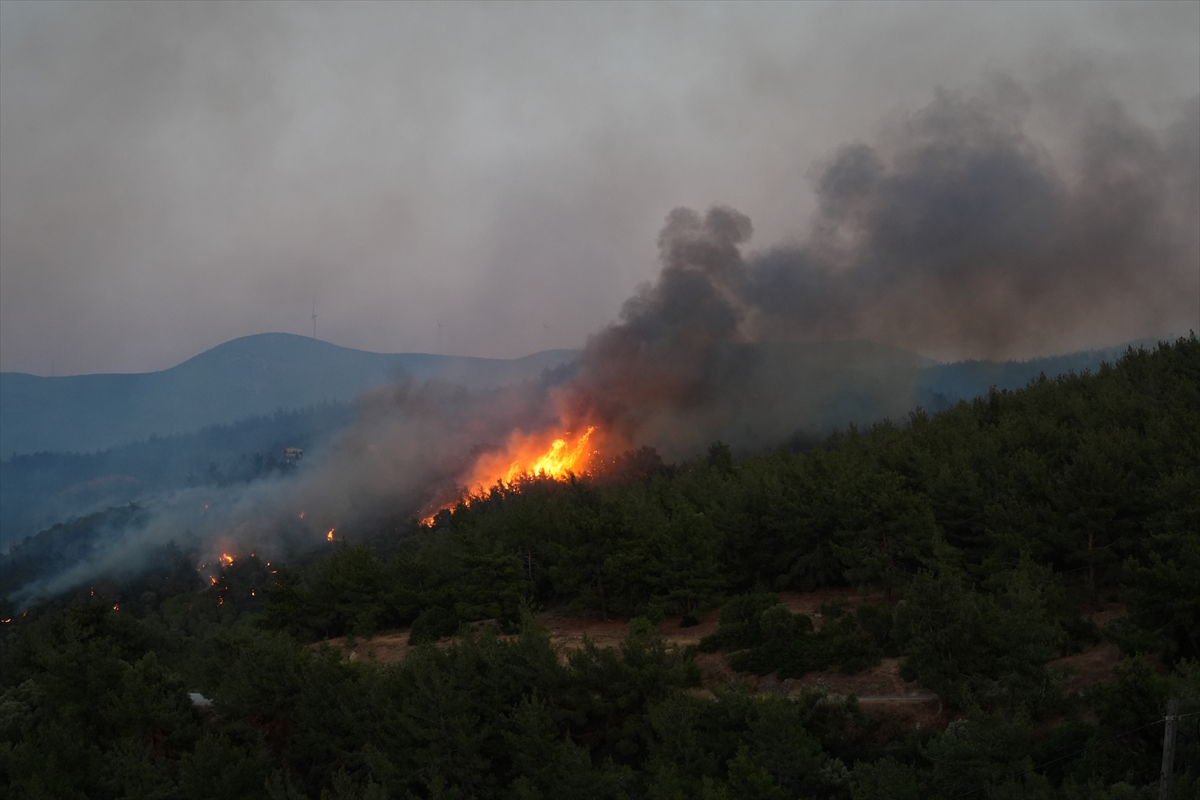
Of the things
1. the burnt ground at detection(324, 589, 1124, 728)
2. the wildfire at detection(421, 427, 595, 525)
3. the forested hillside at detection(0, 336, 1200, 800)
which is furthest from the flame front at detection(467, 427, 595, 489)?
the burnt ground at detection(324, 589, 1124, 728)

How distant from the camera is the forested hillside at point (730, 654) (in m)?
22.3

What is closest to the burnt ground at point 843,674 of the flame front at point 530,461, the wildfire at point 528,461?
the flame front at point 530,461

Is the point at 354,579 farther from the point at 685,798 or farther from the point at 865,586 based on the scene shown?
the point at 685,798

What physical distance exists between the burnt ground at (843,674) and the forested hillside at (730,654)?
0.51 meters

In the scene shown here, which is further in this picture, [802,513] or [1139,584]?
[802,513]

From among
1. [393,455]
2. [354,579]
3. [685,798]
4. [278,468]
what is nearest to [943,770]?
[685,798]

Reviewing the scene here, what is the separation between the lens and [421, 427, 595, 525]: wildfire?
85625 millimetres

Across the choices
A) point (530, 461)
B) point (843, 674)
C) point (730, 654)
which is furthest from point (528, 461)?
point (843, 674)

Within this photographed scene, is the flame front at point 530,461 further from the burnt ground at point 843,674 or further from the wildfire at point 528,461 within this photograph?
the burnt ground at point 843,674

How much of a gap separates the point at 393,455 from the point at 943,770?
93.8 m

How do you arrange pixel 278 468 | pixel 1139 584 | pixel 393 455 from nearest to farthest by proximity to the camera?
pixel 1139 584 < pixel 393 455 < pixel 278 468

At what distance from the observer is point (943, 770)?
793 inches

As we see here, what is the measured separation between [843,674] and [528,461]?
201 feet

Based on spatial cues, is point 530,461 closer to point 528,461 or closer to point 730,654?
point 528,461
